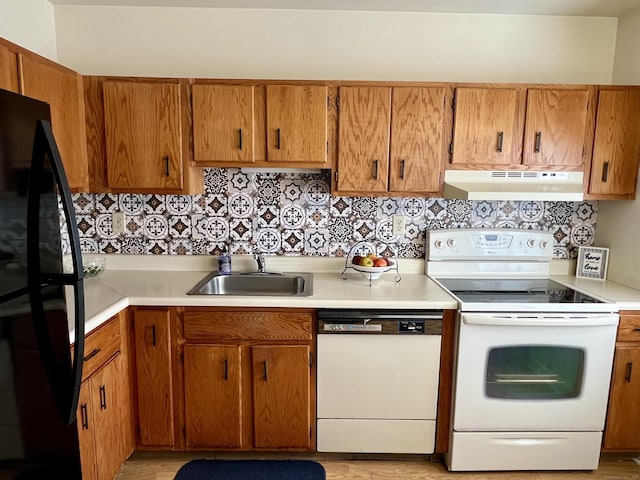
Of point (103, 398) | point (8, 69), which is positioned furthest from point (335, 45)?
point (103, 398)

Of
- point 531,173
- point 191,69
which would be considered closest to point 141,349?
point 191,69

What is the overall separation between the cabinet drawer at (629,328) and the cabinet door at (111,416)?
2396mm

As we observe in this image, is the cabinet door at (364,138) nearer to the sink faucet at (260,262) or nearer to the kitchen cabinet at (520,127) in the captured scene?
the kitchen cabinet at (520,127)

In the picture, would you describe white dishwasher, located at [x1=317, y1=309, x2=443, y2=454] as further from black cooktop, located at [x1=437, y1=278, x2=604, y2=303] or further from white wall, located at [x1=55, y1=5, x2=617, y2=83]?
white wall, located at [x1=55, y1=5, x2=617, y2=83]

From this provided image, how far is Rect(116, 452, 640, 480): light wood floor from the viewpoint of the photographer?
218 centimetres

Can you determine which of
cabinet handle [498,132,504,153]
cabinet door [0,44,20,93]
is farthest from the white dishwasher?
cabinet door [0,44,20,93]

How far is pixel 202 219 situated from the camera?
263 cm

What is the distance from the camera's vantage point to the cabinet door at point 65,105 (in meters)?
1.82

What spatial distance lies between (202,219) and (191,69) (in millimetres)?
871

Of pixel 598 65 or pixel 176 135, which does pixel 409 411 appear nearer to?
pixel 176 135

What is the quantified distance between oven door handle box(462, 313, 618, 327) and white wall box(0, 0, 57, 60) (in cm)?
257

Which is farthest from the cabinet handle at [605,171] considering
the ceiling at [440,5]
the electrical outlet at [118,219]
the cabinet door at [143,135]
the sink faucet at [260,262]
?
the electrical outlet at [118,219]

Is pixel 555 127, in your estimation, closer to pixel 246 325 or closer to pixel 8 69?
pixel 246 325

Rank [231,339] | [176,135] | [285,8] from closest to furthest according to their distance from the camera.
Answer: [231,339] → [176,135] → [285,8]
